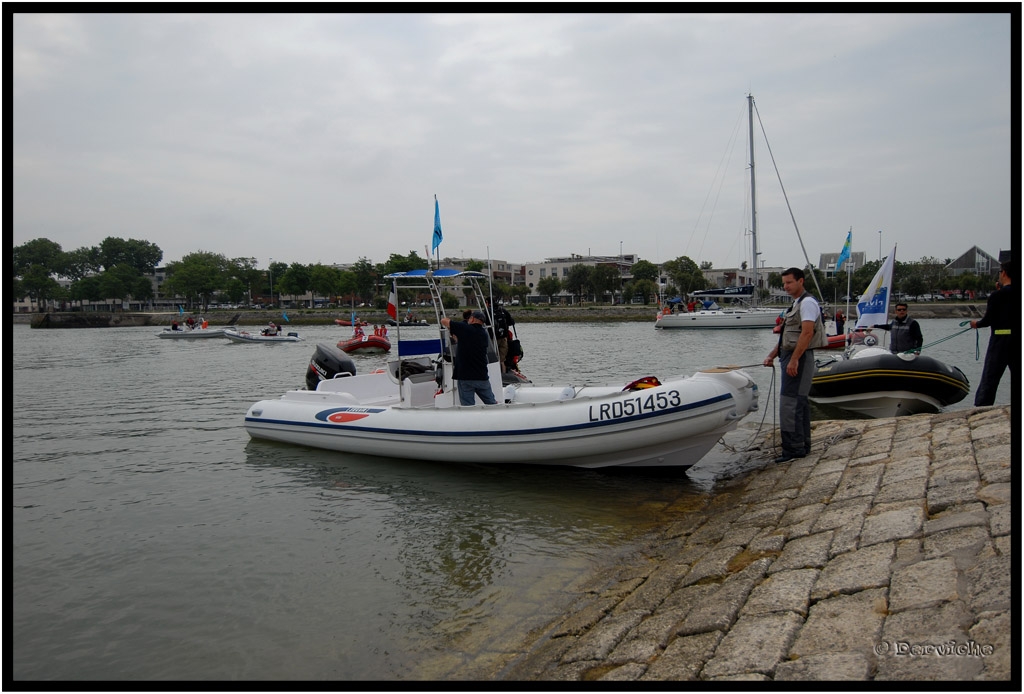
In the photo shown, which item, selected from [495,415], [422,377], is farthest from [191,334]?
[495,415]

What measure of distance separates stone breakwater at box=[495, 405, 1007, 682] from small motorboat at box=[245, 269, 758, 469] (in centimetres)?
142

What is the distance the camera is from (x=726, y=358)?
26281mm

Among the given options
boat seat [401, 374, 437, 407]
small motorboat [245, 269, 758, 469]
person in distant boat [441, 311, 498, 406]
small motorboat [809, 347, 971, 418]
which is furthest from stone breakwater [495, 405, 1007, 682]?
boat seat [401, 374, 437, 407]

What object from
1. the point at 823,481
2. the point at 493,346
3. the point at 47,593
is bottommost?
the point at 47,593

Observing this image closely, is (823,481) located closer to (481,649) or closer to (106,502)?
(481,649)

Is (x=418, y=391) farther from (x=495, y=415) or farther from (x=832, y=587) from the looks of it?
(x=832, y=587)

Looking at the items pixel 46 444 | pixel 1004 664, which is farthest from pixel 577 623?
pixel 46 444

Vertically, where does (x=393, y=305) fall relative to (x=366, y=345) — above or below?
above

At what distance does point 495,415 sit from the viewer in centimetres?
810

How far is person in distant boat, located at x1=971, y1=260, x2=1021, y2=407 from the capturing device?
677 cm

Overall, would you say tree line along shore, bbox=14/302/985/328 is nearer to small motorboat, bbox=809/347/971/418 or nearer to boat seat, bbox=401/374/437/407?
boat seat, bbox=401/374/437/407

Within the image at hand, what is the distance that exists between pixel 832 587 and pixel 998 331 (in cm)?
512

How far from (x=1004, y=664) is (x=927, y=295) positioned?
98.4 meters

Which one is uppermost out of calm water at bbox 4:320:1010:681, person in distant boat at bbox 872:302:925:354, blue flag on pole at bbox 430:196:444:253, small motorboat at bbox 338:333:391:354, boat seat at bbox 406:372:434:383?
blue flag on pole at bbox 430:196:444:253
